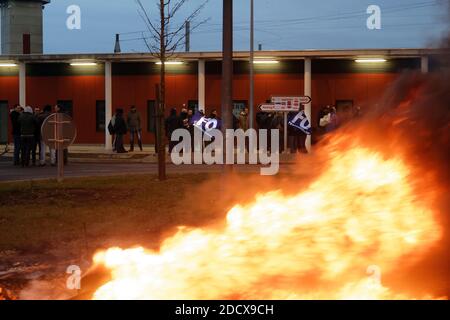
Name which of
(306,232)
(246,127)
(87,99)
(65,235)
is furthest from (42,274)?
(87,99)

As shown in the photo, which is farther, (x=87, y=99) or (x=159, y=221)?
(x=87, y=99)

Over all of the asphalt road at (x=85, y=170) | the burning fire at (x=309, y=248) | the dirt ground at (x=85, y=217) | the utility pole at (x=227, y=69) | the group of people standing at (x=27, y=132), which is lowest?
the dirt ground at (x=85, y=217)

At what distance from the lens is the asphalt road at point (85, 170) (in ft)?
61.5

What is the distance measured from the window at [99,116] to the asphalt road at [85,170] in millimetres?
10288

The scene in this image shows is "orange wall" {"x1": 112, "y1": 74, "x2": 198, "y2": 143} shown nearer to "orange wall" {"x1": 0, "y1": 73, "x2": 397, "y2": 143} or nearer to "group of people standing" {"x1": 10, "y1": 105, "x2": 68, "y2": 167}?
"orange wall" {"x1": 0, "y1": 73, "x2": 397, "y2": 143}

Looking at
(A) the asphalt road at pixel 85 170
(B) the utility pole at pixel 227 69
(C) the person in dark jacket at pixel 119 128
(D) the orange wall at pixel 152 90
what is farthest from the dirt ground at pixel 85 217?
(D) the orange wall at pixel 152 90

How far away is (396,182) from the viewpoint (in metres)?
5.77

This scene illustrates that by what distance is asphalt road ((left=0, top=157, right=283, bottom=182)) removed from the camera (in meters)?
18.8

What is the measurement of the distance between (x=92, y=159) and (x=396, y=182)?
884 inches

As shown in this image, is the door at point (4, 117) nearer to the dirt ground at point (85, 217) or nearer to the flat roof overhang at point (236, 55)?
the flat roof overhang at point (236, 55)
